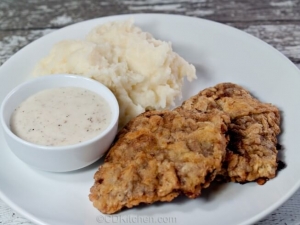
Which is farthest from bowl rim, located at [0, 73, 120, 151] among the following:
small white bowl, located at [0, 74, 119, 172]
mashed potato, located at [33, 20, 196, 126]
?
mashed potato, located at [33, 20, 196, 126]

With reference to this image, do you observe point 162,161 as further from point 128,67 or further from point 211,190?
point 128,67

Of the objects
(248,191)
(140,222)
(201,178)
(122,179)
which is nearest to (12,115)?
(122,179)

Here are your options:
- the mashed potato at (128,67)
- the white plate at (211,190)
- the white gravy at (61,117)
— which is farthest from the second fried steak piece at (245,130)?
the white gravy at (61,117)

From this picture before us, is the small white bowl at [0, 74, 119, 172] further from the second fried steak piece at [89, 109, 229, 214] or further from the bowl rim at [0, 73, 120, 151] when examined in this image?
the second fried steak piece at [89, 109, 229, 214]

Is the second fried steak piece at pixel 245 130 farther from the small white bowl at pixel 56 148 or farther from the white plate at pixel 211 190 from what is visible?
the small white bowl at pixel 56 148

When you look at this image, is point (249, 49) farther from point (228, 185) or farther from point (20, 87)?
point (20, 87)

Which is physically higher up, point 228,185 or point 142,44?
point 142,44
